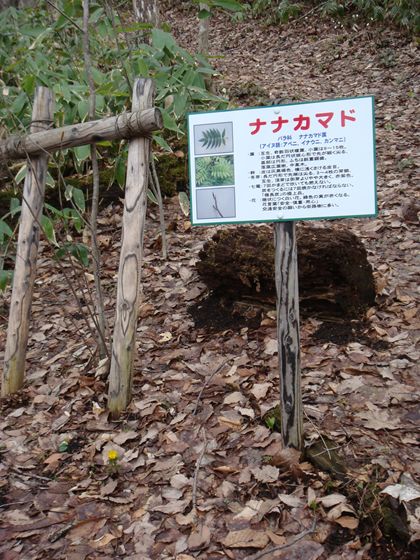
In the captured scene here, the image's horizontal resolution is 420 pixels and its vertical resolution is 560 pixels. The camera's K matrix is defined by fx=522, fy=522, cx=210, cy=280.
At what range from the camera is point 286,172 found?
7.40 ft

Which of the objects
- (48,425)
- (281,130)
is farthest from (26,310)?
(281,130)

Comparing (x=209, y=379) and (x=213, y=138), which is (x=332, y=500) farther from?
(x=213, y=138)

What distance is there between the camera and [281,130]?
7.37 feet

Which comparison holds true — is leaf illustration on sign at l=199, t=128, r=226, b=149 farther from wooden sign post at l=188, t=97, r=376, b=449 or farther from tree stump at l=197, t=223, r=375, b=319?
tree stump at l=197, t=223, r=375, b=319

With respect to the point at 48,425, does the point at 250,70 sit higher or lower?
higher

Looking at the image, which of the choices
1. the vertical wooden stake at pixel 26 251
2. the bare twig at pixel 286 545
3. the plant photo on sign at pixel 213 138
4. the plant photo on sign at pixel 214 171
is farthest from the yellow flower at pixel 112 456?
the plant photo on sign at pixel 213 138

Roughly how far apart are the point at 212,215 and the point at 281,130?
47 centimetres

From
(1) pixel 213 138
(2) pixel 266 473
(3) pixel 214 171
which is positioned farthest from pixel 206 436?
(1) pixel 213 138

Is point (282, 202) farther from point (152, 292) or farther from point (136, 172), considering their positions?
point (152, 292)

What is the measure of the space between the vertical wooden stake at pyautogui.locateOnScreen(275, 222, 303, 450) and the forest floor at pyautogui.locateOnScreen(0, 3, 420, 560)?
0.26 m

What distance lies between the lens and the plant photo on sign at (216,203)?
2.33 meters

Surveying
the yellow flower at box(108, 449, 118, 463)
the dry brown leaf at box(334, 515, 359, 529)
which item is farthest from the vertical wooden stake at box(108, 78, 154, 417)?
the dry brown leaf at box(334, 515, 359, 529)

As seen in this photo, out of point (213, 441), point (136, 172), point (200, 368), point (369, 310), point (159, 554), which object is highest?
point (136, 172)

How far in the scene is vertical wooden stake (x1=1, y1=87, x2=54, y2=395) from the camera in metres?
3.22
